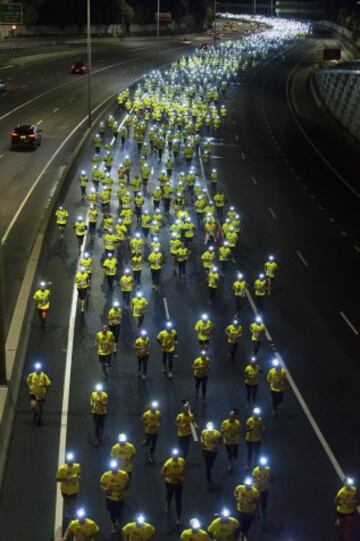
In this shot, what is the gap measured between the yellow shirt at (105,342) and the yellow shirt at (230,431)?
4542mm

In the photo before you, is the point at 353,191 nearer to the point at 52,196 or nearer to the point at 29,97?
the point at 52,196

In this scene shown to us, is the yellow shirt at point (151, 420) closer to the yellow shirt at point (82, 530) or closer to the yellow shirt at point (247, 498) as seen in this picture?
the yellow shirt at point (247, 498)

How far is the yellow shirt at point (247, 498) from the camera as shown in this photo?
12711 mm

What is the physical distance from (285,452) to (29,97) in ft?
166

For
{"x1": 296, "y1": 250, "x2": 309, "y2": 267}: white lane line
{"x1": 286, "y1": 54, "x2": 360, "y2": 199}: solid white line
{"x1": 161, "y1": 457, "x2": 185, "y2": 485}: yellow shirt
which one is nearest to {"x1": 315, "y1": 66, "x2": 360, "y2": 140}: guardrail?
{"x1": 286, "y1": 54, "x2": 360, "y2": 199}: solid white line

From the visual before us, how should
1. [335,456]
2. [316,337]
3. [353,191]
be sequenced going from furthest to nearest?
[353,191]
[316,337]
[335,456]

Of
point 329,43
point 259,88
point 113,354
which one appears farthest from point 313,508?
point 329,43

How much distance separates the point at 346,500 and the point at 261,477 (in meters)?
1.45

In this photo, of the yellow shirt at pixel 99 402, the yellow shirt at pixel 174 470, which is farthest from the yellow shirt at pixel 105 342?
the yellow shirt at pixel 174 470

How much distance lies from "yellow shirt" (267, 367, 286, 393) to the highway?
0.95m

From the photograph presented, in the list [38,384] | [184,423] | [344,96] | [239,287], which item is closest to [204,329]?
[239,287]

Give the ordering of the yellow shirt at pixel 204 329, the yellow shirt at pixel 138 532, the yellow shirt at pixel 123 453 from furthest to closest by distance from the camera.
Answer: the yellow shirt at pixel 204 329
the yellow shirt at pixel 123 453
the yellow shirt at pixel 138 532

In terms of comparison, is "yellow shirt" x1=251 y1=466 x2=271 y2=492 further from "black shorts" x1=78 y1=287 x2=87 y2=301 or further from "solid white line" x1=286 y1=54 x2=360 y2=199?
"solid white line" x1=286 y1=54 x2=360 y2=199

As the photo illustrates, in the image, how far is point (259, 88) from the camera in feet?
258
